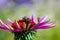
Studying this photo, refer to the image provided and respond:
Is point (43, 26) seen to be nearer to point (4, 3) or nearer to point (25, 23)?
point (25, 23)

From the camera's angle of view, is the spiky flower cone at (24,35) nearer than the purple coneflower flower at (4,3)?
Yes

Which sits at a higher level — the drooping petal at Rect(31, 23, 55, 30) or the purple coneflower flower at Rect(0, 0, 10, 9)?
the purple coneflower flower at Rect(0, 0, 10, 9)

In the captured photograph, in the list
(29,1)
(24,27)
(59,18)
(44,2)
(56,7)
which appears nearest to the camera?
(24,27)

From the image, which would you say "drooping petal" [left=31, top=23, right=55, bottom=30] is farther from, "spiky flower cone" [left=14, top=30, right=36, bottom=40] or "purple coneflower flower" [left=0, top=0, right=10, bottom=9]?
"purple coneflower flower" [left=0, top=0, right=10, bottom=9]

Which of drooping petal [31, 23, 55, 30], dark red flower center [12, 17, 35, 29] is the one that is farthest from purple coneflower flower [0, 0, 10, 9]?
drooping petal [31, 23, 55, 30]

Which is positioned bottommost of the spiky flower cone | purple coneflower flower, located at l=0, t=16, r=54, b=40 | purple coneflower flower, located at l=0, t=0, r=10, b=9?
the spiky flower cone

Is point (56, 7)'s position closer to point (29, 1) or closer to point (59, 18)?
point (59, 18)

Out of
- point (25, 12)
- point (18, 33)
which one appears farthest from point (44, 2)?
point (18, 33)

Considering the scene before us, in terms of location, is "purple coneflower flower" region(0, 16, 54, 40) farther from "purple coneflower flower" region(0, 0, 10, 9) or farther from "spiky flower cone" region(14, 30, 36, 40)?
"purple coneflower flower" region(0, 0, 10, 9)

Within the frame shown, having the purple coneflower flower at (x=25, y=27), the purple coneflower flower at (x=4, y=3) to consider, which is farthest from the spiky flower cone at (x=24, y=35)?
the purple coneflower flower at (x=4, y=3)

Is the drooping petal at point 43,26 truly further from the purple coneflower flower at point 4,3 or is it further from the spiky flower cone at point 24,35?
the purple coneflower flower at point 4,3

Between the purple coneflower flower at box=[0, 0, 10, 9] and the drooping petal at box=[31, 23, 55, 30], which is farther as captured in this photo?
the purple coneflower flower at box=[0, 0, 10, 9]
